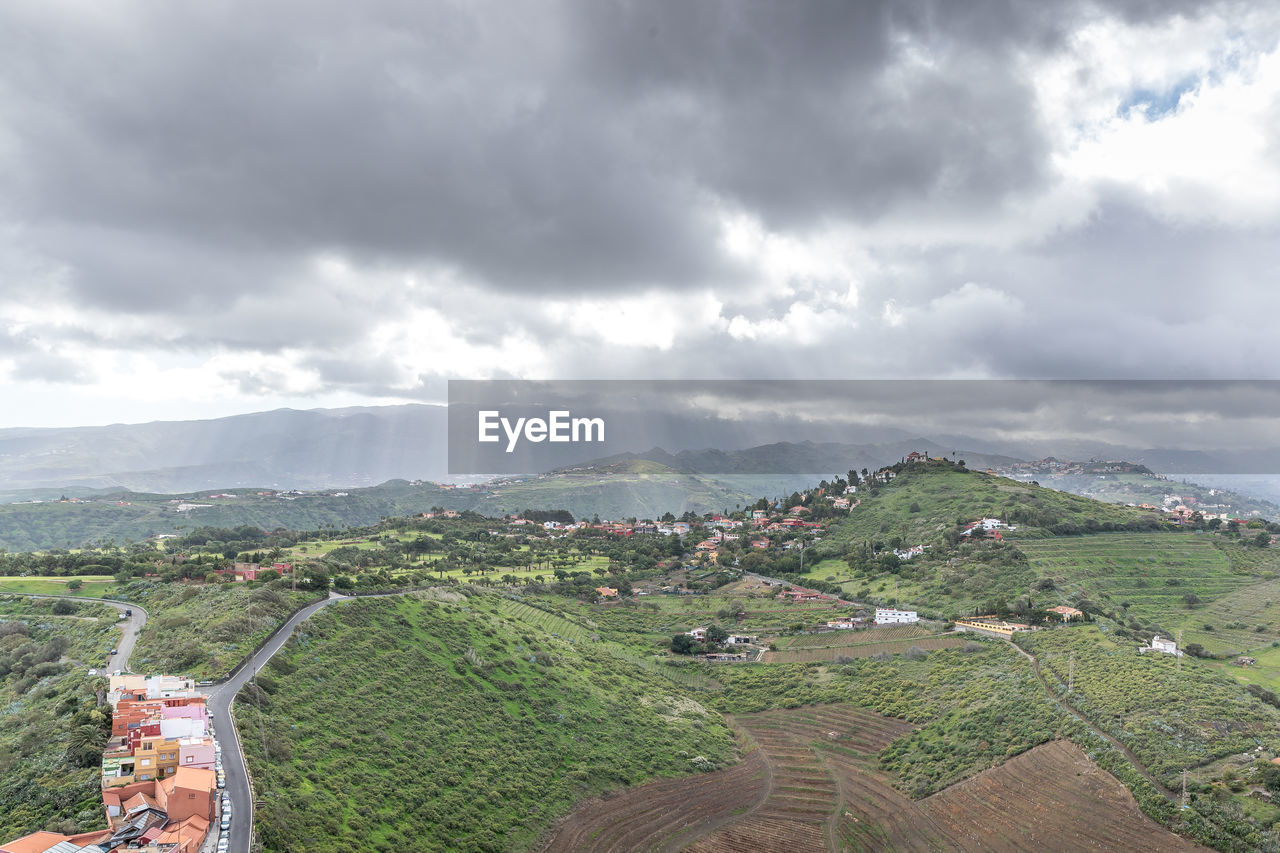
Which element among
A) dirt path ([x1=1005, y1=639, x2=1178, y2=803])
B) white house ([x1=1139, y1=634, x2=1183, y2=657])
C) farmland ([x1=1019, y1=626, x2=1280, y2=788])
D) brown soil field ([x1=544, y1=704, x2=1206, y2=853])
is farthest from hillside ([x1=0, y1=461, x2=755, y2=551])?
white house ([x1=1139, y1=634, x2=1183, y2=657])

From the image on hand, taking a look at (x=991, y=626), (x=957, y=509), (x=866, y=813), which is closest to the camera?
(x=866, y=813)

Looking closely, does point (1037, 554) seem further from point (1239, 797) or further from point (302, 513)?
point (302, 513)

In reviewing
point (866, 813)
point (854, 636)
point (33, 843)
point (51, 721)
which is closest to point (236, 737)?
point (33, 843)

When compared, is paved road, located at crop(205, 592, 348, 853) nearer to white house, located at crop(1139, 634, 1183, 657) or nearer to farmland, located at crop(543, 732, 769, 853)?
farmland, located at crop(543, 732, 769, 853)

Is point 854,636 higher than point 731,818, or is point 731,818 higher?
point 731,818

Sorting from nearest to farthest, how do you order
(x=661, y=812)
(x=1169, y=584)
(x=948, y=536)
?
(x=661, y=812) → (x=1169, y=584) → (x=948, y=536)

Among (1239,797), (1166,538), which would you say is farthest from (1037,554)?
(1239,797)

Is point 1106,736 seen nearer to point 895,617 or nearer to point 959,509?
point 895,617
